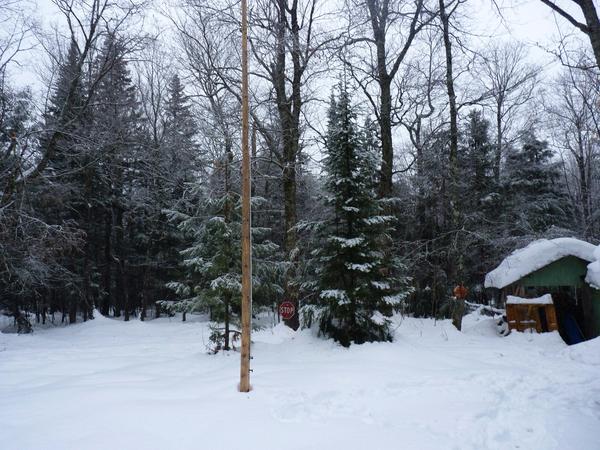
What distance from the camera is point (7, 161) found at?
1262 cm

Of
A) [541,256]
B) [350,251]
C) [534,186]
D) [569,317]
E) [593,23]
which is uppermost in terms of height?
[534,186]

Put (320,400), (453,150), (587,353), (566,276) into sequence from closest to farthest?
(320,400)
(587,353)
(566,276)
(453,150)

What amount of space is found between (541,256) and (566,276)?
0.87 meters

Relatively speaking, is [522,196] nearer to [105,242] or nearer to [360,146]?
[360,146]

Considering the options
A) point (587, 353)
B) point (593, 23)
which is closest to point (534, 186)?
point (587, 353)

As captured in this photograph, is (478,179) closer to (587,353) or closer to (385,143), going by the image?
(385,143)

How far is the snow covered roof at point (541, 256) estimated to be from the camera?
1131 cm

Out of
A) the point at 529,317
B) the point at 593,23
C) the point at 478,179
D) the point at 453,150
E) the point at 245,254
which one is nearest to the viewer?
the point at 593,23

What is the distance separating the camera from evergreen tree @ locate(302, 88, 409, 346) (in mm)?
9680

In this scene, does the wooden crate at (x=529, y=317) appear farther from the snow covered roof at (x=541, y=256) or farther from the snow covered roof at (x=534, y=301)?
the snow covered roof at (x=541, y=256)

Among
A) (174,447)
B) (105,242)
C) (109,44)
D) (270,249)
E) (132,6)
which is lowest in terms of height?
(174,447)

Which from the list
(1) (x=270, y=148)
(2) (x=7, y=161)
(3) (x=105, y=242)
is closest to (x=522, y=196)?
(1) (x=270, y=148)

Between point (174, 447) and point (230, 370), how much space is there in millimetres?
3818

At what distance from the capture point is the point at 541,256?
1159 cm
